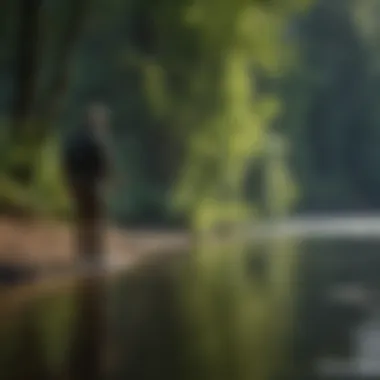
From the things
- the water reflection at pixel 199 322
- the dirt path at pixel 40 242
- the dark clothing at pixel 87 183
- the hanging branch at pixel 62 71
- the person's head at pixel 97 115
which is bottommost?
the water reflection at pixel 199 322

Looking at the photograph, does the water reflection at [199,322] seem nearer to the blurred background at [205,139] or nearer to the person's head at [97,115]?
the blurred background at [205,139]

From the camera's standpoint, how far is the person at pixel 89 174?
1.07 m

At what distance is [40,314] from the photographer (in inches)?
30.9

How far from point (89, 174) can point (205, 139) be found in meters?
0.25

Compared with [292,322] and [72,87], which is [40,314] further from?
[72,87]

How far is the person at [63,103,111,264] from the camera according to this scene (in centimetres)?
107

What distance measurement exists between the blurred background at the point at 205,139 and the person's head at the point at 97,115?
0.01m

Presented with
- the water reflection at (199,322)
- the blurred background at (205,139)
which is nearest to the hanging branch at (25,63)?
the blurred background at (205,139)

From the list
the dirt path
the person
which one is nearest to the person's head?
the person

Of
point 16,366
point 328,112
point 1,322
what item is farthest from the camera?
point 328,112

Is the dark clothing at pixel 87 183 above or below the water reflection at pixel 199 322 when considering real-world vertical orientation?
above

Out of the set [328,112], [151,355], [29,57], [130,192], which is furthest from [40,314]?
[328,112]

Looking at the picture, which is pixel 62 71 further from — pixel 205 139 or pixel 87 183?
pixel 205 139

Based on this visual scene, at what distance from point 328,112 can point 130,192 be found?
0.35 metres
